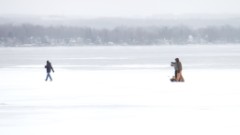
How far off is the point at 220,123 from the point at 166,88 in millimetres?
9184

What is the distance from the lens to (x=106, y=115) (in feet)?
42.2

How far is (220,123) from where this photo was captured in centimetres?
1138

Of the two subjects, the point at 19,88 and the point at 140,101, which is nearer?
the point at 140,101

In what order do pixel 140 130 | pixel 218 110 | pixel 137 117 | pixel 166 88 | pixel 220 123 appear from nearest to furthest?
pixel 140 130, pixel 220 123, pixel 137 117, pixel 218 110, pixel 166 88

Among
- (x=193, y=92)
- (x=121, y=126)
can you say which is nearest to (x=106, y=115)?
(x=121, y=126)

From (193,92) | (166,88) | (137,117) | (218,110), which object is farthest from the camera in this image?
(166,88)

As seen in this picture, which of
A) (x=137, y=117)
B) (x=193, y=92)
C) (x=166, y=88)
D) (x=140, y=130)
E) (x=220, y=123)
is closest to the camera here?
(x=140, y=130)

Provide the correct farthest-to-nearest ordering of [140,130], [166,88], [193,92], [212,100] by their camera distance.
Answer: [166,88] → [193,92] → [212,100] → [140,130]

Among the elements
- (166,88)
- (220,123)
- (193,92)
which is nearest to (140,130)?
(220,123)

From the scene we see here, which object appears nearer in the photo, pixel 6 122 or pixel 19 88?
pixel 6 122

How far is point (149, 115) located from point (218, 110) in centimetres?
177

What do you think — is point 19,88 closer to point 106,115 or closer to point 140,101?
point 140,101

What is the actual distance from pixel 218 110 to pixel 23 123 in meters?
4.55

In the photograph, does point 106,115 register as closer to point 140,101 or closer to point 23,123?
point 23,123
